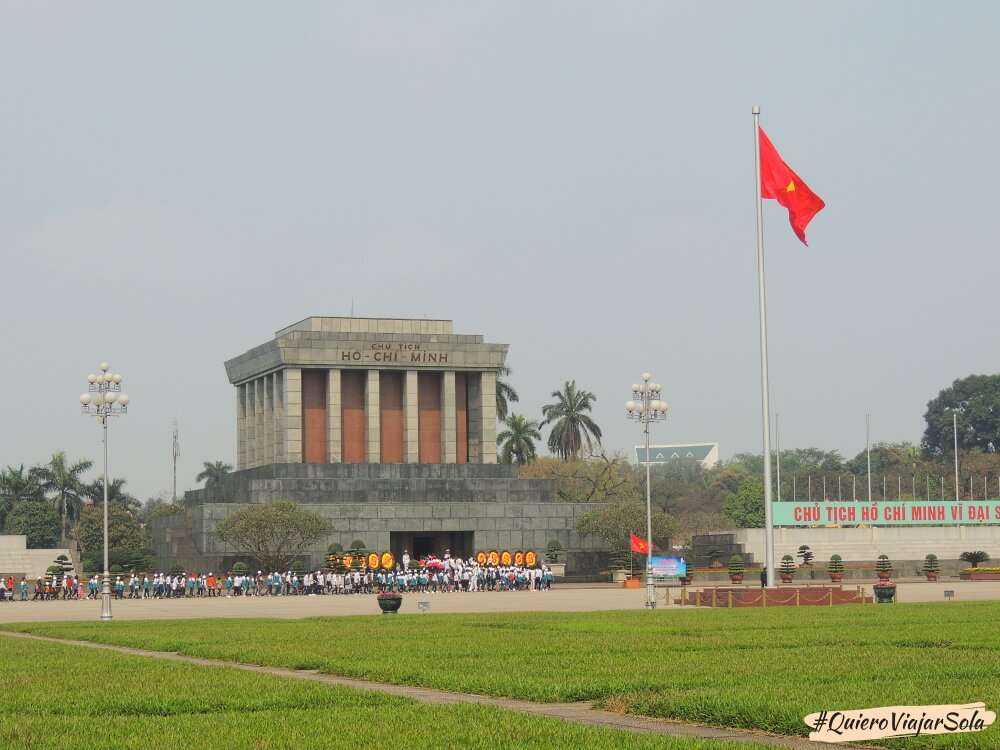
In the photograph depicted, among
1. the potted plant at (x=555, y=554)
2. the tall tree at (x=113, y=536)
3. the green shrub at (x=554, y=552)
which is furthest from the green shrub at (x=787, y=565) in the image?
the tall tree at (x=113, y=536)

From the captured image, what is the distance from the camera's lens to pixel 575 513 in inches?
3856

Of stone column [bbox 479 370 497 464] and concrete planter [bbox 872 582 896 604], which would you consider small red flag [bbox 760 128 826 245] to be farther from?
stone column [bbox 479 370 497 464]

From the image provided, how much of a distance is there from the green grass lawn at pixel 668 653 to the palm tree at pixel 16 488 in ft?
305

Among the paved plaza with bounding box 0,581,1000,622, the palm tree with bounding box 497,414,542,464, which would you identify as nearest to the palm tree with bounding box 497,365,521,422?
the palm tree with bounding box 497,414,542,464

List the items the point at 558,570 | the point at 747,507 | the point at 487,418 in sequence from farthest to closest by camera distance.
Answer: the point at 747,507
the point at 487,418
the point at 558,570

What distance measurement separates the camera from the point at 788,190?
50.1 meters

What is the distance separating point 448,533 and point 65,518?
47.0 metres

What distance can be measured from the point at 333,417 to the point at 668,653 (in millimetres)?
76142

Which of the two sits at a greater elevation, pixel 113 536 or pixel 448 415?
pixel 448 415

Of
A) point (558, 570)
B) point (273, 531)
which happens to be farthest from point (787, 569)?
point (273, 531)

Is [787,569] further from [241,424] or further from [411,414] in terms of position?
[241,424]

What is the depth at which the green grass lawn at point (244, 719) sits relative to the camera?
15.9 meters

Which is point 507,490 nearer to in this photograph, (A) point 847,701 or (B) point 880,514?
(B) point 880,514

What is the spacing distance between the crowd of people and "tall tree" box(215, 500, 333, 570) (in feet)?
5.33
